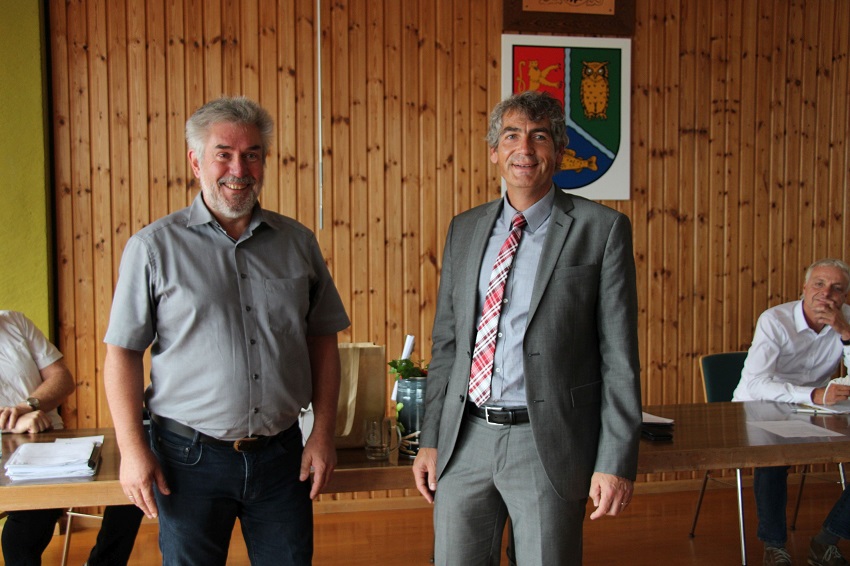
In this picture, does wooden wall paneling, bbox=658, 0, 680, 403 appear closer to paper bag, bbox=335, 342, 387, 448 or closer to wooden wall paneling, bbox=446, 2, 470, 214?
wooden wall paneling, bbox=446, 2, 470, 214

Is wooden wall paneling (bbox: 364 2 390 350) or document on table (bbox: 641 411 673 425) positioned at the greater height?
wooden wall paneling (bbox: 364 2 390 350)

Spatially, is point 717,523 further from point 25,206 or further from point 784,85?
point 25,206

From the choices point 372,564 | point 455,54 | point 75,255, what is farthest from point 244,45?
point 372,564

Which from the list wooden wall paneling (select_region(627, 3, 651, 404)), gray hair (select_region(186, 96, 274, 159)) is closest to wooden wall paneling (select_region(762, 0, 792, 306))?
wooden wall paneling (select_region(627, 3, 651, 404))

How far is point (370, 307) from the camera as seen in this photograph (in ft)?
14.1

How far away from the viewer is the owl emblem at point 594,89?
14.6 feet

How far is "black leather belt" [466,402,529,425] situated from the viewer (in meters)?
1.97

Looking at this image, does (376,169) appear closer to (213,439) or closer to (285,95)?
(285,95)

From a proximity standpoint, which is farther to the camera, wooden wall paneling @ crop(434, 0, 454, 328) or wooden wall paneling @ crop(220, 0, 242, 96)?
wooden wall paneling @ crop(434, 0, 454, 328)

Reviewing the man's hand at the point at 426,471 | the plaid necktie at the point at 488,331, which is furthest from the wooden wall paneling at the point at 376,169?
the plaid necktie at the point at 488,331

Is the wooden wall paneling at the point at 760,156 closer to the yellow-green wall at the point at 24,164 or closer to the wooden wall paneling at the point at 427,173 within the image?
the wooden wall paneling at the point at 427,173

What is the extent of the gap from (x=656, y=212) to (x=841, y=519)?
190 centimetres

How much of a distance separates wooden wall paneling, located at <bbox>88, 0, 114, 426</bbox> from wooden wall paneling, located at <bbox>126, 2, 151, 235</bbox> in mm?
72

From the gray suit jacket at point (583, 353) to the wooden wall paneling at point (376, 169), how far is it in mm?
2294
